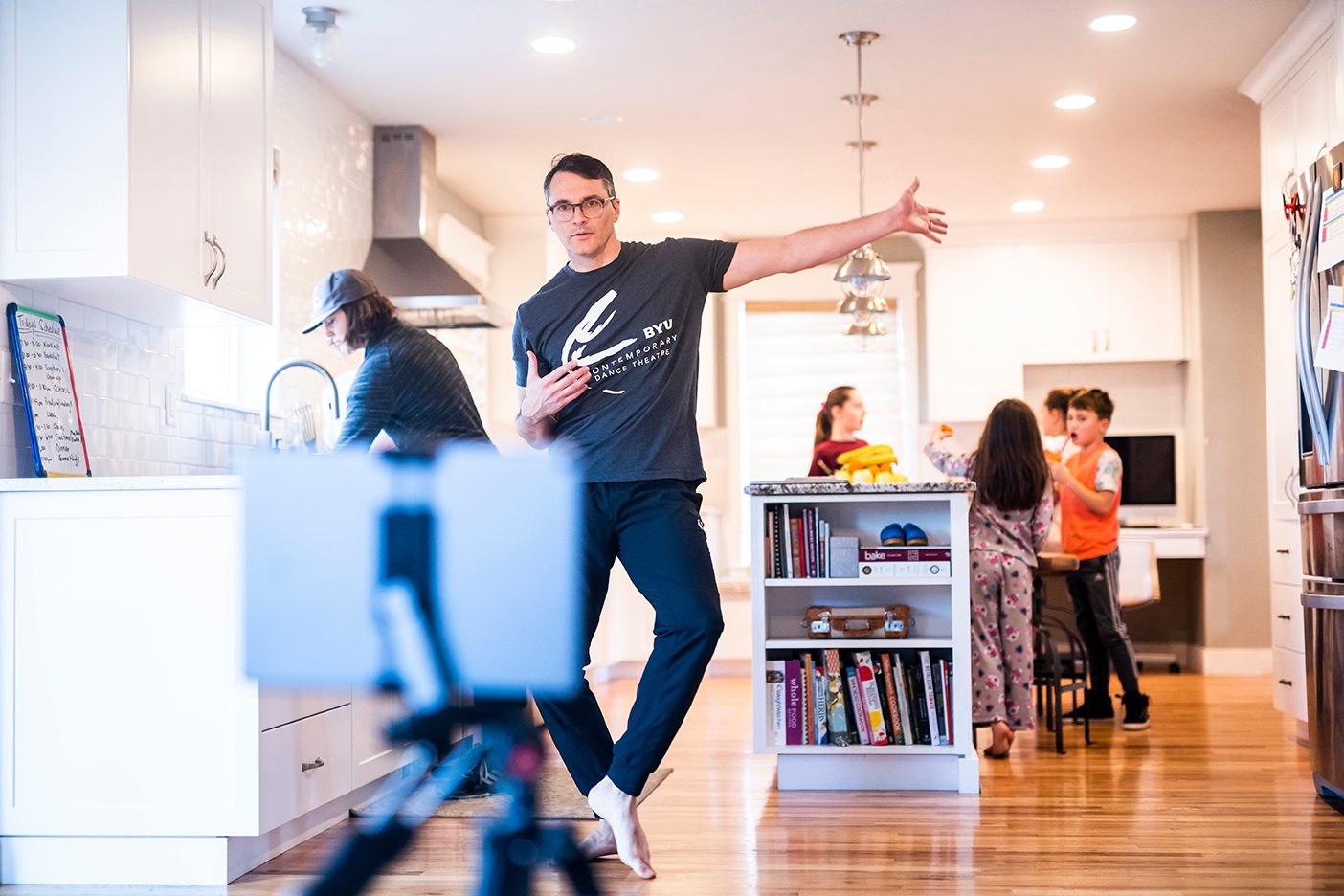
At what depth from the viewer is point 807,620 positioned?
3.77 metres

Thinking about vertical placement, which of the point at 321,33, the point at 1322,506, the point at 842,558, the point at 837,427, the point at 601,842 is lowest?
the point at 601,842

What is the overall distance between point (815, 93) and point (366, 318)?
259 cm

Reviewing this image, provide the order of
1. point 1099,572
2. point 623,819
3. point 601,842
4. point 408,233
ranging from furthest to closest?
1. point 408,233
2. point 1099,572
3. point 601,842
4. point 623,819

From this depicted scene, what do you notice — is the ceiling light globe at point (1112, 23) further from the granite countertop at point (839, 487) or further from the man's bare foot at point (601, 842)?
the man's bare foot at point (601, 842)

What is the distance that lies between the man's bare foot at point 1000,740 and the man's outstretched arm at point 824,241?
7.38ft

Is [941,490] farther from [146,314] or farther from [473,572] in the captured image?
[473,572]

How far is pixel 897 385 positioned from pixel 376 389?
517 cm

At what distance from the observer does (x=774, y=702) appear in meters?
3.75

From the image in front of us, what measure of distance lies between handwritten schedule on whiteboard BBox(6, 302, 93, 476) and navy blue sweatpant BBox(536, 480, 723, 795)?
1.39 m

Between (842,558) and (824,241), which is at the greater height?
(824,241)

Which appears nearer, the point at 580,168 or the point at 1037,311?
the point at 580,168

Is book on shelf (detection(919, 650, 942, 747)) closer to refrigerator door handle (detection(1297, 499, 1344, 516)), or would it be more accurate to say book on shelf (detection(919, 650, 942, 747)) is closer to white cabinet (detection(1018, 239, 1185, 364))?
refrigerator door handle (detection(1297, 499, 1344, 516))

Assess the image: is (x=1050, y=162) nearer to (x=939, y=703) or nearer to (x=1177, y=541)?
(x=1177, y=541)

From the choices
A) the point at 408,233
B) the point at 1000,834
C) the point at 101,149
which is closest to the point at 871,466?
the point at 1000,834
